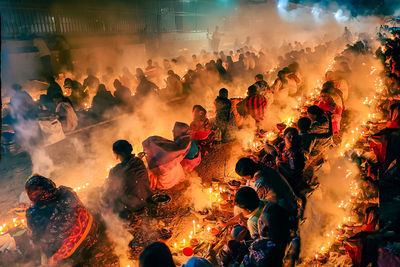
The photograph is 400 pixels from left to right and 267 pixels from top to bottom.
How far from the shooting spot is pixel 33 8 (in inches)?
542

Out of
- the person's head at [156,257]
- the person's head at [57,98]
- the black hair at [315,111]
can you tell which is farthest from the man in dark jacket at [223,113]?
the person's head at [156,257]

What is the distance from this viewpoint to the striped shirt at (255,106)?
26.2 feet

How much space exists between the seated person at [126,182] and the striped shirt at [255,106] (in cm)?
456

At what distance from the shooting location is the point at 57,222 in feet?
11.3

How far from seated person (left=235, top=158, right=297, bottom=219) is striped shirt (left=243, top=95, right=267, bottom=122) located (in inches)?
161

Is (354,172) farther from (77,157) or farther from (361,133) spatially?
(77,157)

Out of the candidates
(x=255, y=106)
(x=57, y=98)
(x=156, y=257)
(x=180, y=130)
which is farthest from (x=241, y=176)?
(x=57, y=98)

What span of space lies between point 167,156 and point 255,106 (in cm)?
381

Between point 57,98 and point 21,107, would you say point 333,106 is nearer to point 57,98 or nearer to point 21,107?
point 57,98

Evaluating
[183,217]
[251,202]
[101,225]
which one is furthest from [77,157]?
[251,202]

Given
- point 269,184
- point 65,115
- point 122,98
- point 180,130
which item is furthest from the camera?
point 122,98

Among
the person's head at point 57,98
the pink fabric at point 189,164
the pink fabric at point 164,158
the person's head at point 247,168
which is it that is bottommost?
the pink fabric at point 189,164

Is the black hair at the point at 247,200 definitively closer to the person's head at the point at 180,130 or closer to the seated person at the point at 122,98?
the person's head at the point at 180,130

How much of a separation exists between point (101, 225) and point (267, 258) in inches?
132
